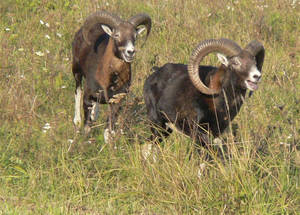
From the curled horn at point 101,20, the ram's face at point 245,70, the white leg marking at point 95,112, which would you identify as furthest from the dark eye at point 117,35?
the ram's face at point 245,70

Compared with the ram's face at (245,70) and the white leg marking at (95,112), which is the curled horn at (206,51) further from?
the white leg marking at (95,112)

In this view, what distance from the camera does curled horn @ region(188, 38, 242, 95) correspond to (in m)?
6.87

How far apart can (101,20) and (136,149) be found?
3.11m

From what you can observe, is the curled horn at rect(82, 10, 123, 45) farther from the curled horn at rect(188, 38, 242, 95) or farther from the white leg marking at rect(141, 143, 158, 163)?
the white leg marking at rect(141, 143, 158, 163)

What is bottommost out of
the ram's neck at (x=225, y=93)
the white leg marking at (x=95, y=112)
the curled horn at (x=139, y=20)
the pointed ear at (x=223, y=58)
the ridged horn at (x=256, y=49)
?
the white leg marking at (x=95, y=112)

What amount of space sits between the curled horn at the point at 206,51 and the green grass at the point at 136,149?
0.67m

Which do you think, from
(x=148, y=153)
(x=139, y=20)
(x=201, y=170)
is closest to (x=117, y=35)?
(x=139, y=20)

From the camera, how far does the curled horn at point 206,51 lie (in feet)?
22.5

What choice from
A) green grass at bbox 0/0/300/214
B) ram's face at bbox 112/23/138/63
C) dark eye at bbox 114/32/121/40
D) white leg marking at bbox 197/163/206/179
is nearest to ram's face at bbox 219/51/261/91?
green grass at bbox 0/0/300/214

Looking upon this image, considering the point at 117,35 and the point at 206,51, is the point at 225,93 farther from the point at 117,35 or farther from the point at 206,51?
the point at 117,35

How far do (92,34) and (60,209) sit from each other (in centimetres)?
424

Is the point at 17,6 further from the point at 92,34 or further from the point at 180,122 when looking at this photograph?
the point at 180,122

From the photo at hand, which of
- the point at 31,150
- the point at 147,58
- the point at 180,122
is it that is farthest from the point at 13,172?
the point at 147,58

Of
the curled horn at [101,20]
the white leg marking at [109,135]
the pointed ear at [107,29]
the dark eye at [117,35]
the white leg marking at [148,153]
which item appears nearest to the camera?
the white leg marking at [148,153]
